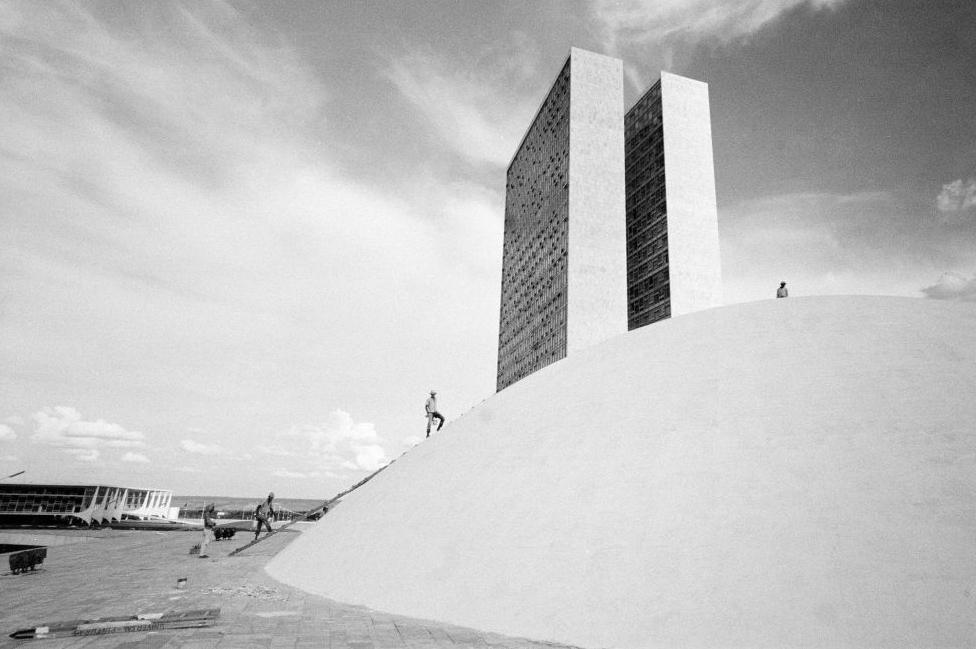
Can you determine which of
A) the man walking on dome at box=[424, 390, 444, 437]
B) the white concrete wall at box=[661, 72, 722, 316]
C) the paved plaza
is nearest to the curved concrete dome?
the paved plaza

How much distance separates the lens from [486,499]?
7.79m

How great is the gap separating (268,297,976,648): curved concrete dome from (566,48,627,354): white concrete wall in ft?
162

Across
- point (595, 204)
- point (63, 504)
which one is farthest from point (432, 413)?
point (595, 204)

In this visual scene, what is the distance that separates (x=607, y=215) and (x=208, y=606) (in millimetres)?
62029

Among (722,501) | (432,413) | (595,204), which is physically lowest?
(722,501)

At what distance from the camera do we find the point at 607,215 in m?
64.6

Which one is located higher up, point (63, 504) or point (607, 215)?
point (607, 215)

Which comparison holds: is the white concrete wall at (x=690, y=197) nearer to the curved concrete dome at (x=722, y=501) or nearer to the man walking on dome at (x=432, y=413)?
the man walking on dome at (x=432, y=413)

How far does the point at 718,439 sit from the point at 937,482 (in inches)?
81.3

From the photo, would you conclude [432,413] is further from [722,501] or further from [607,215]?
[607,215]

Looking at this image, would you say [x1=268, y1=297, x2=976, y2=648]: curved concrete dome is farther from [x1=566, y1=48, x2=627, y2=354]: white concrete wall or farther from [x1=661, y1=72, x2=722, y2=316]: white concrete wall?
[x1=661, y1=72, x2=722, y2=316]: white concrete wall

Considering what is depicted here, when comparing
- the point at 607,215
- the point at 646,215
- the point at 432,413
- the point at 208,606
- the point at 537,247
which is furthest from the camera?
the point at 646,215

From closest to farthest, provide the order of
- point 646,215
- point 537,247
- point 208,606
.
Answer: point 208,606
point 537,247
point 646,215

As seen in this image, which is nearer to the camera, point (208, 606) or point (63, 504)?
point (208, 606)
